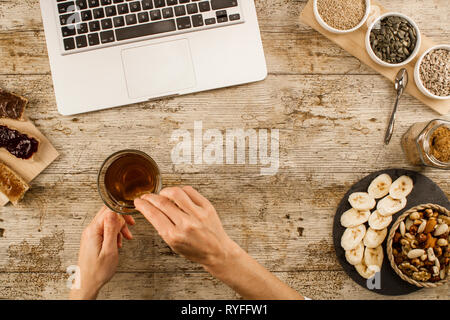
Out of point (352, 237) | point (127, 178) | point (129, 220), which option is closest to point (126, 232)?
point (129, 220)

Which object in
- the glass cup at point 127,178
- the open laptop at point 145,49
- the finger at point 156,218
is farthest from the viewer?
the open laptop at point 145,49

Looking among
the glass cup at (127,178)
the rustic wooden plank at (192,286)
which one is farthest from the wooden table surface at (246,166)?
the glass cup at (127,178)

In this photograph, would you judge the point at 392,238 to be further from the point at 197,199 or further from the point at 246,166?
the point at 197,199

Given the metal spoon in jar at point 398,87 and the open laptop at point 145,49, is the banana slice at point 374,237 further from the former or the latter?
the open laptop at point 145,49

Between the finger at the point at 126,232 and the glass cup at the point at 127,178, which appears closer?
the glass cup at the point at 127,178

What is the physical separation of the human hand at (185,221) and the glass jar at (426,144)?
0.59 metres

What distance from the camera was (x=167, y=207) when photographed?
2.41 ft

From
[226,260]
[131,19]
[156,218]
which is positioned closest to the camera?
[156,218]

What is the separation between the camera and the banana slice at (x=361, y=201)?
0.97 metres

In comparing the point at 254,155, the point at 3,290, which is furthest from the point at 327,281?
the point at 3,290

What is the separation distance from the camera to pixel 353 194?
98 cm

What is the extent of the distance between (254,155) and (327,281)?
41 cm

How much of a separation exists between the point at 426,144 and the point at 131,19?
85 centimetres

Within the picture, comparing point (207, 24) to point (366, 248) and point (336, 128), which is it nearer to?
point (336, 128)
